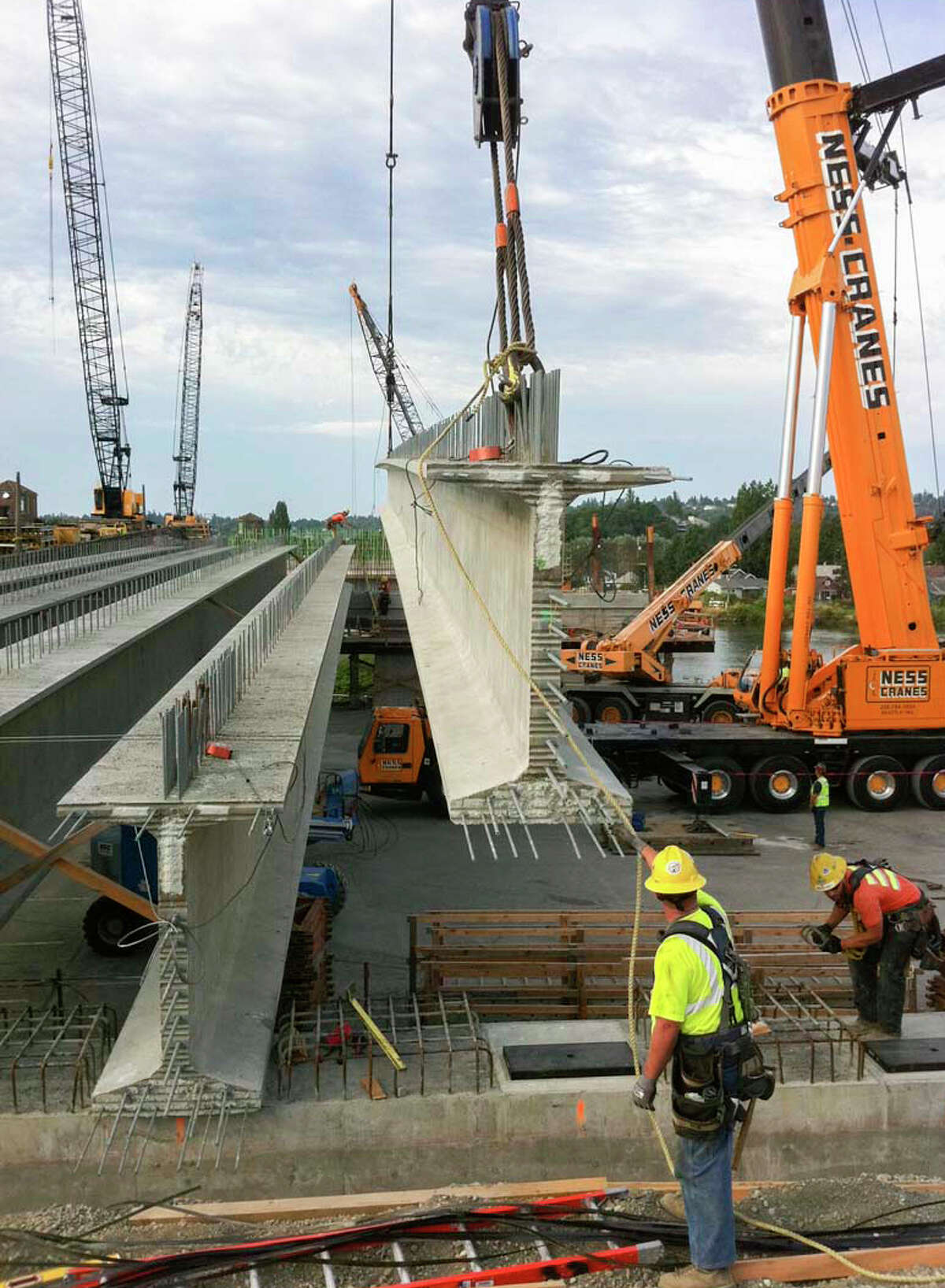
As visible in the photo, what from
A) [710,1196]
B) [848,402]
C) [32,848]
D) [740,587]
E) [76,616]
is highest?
[848,402]

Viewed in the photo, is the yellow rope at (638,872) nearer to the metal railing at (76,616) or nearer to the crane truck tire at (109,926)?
the metal railing at (76,616)

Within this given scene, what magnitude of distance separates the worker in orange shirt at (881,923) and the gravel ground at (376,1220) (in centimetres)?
153

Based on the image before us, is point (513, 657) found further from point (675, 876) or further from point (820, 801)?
point (820, 801)

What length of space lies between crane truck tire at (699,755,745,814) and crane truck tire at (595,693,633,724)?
18.1ft

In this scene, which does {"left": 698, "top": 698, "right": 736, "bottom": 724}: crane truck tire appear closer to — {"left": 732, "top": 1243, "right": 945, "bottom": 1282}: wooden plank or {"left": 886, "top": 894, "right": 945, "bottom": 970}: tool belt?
{"left": 886, "top": 894, "right": 945, "bottom": 970}: tool belt

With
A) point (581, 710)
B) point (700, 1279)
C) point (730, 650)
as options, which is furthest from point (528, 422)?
point (730, 650)

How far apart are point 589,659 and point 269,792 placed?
63.2 feet

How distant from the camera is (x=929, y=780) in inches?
763

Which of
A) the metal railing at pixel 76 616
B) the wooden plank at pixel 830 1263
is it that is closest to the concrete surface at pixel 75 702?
the metal railing at pixel 76 616

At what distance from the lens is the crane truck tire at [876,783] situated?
1920cm

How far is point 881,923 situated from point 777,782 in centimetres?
1153

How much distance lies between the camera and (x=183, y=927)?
Result: 21.6ft

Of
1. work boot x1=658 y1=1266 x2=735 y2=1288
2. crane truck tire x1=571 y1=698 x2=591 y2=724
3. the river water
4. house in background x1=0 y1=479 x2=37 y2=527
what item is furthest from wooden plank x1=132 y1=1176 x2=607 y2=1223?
the river water

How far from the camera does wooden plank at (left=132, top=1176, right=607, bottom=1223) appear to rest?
21.4 ft
